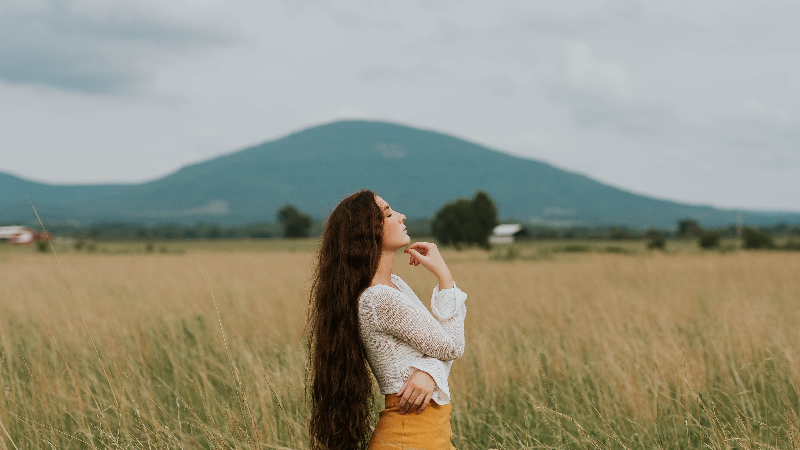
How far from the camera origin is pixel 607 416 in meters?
4.09

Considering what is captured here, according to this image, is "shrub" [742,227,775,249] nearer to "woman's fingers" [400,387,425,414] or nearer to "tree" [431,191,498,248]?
"tree" [431,191,498,248]

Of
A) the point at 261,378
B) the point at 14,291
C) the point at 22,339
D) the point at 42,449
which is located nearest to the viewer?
the point at 42,449

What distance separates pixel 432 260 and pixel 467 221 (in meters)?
52.3

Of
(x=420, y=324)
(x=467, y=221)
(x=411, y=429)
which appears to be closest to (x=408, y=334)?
(x=420, y=324)

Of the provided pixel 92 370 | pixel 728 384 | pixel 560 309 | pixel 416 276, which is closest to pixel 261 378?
pixel 92 370

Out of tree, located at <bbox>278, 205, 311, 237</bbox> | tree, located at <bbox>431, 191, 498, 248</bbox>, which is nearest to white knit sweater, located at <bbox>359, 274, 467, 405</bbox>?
tree, located at <bbox>431, 191, 498, 248</bbox>

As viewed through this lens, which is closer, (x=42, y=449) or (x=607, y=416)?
(x=42, y=449)

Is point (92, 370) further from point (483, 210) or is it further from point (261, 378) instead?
point (483, 210)

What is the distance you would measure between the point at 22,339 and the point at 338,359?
5530mm

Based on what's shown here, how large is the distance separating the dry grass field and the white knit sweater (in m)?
0.64

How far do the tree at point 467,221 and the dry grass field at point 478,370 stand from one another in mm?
34355

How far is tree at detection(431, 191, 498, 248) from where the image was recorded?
4831 cm

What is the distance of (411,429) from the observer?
2537 mm

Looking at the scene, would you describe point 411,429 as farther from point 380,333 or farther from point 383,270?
point 383,270
